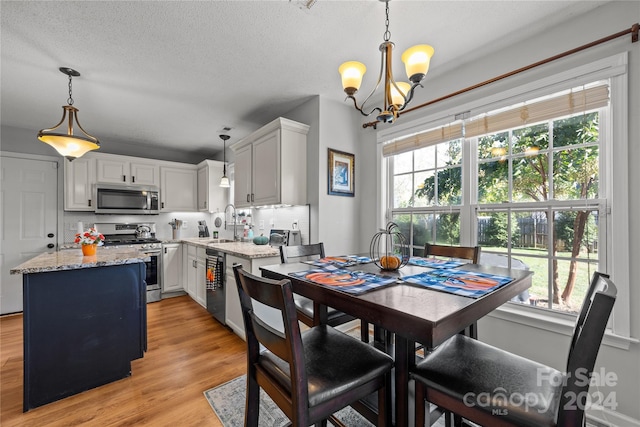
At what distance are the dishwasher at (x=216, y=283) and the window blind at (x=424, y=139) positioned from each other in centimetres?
218

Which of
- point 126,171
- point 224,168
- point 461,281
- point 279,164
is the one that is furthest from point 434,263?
point 126,171

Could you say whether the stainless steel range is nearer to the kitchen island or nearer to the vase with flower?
the vase with flower

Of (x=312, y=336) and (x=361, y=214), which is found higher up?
(x=361, y=214)

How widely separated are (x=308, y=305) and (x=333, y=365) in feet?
2.45

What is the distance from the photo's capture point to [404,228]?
2805 mm

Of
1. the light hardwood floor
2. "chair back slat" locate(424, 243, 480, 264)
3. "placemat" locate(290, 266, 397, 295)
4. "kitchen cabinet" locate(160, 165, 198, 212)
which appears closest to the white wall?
"chair back slat" locate(424, 243, 480, 264)

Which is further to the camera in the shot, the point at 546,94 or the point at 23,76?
the point at 23,76

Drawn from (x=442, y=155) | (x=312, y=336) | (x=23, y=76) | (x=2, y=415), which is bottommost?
(x=2, y=415)

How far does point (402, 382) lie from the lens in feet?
3.31

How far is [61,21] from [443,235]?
3.36m

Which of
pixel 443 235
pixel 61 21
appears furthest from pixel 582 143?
pixel 61 21

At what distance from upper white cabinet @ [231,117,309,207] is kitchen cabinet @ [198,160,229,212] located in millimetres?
1683

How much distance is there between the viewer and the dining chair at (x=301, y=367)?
0.89m

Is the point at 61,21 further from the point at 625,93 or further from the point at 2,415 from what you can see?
the point at 625,93
